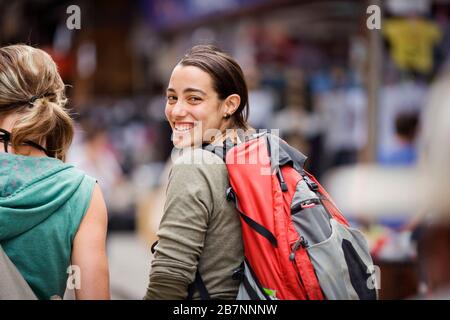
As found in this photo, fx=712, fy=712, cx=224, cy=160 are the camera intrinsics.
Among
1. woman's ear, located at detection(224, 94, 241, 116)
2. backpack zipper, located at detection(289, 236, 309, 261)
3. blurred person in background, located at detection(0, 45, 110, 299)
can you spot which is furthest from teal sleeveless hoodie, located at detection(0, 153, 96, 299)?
backpack zipper, located at detection(289, 236, 309, 261)

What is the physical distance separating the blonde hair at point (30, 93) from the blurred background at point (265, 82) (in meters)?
0.63

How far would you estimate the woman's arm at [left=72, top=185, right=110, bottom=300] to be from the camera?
8.28 ft

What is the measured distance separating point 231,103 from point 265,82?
815 centimetres

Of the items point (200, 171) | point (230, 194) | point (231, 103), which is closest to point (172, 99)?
point (231, 103)

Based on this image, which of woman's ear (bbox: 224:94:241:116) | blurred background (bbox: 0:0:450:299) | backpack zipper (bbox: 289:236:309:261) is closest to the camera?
backpack zipper (bbox: 289:236:309:261)

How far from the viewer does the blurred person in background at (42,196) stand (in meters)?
2.47

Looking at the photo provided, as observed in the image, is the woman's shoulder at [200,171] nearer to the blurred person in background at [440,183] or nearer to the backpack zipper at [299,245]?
the backpack zipper at [299,245]

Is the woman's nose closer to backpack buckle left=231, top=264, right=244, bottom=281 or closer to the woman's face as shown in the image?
the woman's face

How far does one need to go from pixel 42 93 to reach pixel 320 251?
113 centimetres

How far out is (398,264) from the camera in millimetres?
4609
